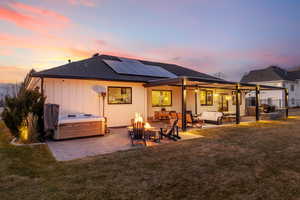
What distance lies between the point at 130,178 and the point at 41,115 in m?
5.30

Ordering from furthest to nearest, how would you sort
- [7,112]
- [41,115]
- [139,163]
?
[41,115], [7,112], [139,163]

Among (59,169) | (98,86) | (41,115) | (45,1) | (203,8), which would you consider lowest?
(59,169)

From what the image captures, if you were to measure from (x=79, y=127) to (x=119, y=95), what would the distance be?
3445 millimetres

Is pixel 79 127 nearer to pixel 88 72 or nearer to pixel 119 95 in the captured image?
pixel 119 95

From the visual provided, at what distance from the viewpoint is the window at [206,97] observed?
1472 cm

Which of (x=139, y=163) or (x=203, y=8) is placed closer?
(x=139, y=163)

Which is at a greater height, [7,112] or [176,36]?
[176,36]

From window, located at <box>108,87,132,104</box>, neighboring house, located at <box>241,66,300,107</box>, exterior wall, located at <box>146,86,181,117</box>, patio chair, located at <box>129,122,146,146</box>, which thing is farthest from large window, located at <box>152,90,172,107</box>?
neighboring house, located at <box>241,66,300,107</box>

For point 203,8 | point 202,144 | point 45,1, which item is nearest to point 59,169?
point 202,144

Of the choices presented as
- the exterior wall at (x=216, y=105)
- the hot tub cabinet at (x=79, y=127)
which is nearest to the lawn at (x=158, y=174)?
the hot tub cabinet at (x=79, y=127)

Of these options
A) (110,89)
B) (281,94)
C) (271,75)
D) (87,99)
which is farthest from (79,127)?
(271,75)

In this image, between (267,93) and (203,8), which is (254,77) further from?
(203,8)

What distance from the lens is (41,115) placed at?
6.60m

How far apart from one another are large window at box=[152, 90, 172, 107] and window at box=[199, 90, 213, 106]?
3.56 meters
